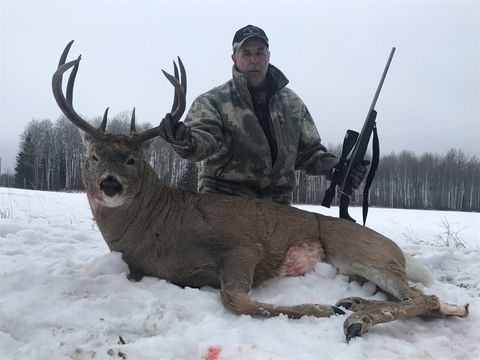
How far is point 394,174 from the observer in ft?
159

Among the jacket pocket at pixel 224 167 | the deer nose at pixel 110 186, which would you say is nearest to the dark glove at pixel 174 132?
the deer nose at pixel 110 186

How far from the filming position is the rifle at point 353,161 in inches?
187

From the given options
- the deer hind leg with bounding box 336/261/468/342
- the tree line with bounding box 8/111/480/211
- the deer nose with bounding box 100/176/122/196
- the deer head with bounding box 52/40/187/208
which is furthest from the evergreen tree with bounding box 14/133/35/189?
the deer hind leg with bounding box 336/261/468/342

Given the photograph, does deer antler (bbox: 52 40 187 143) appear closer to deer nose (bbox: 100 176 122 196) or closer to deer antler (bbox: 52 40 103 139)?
deer antler (bbox: 52 40 103 139)

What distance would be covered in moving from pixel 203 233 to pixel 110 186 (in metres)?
1.05

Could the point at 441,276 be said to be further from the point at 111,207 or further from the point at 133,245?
the point at 111,207

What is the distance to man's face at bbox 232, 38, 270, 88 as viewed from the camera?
5.29 metres

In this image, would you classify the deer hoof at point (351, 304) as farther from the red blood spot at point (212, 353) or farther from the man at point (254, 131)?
the man at point (254, 131)

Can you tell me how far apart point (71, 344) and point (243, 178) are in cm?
349

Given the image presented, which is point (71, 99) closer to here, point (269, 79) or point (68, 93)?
point (68, 93)

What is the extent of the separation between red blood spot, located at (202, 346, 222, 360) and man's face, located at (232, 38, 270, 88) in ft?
14.2

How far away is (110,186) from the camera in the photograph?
3312 millimetres

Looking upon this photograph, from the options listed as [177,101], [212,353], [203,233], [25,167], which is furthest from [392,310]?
[25,167]

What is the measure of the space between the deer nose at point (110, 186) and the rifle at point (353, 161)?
2988 mm
